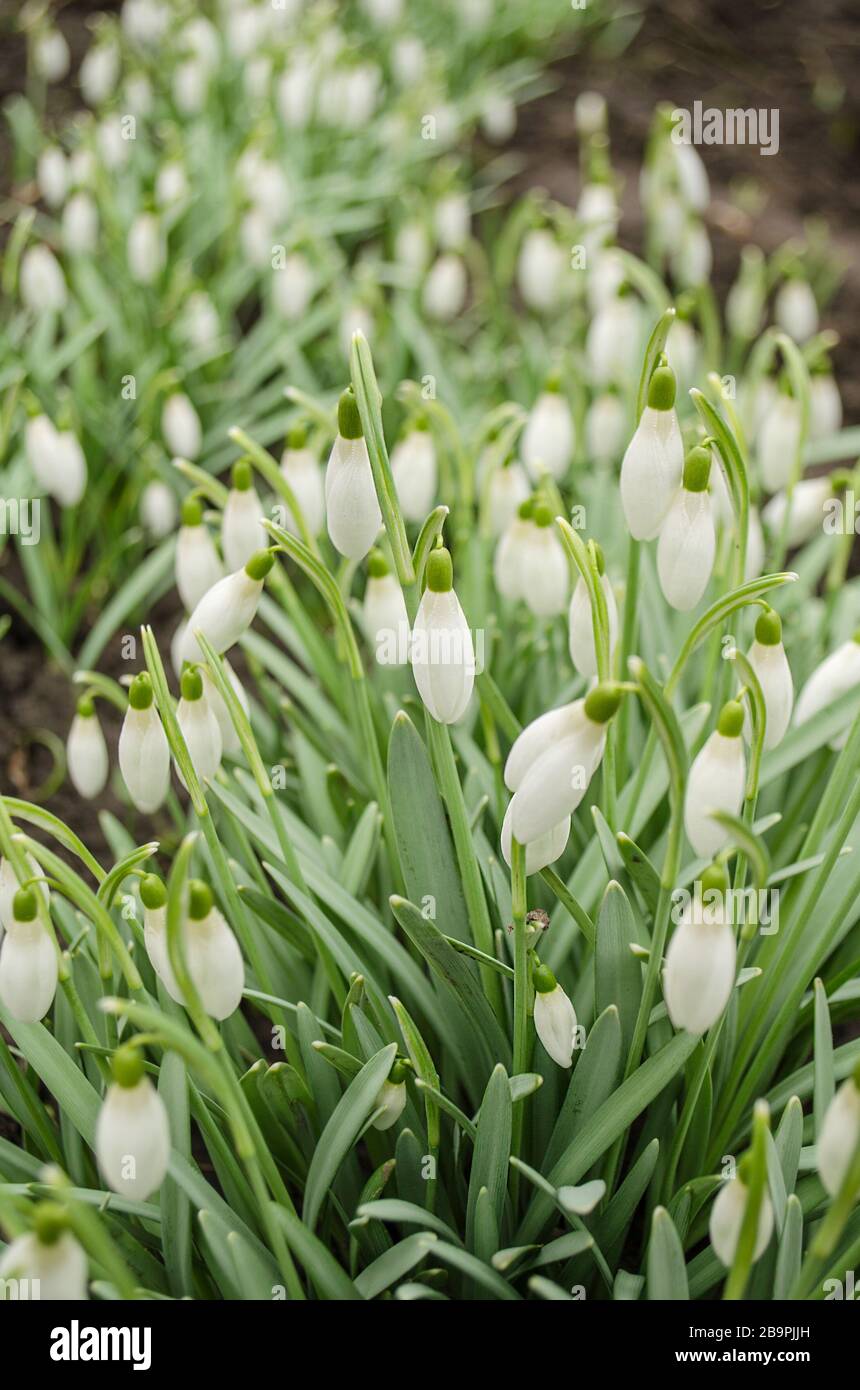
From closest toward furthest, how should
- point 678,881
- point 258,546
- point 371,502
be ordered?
point 371,502 < point 678,881 < point 258,546

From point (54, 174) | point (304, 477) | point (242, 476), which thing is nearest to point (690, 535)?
point (242, 476)

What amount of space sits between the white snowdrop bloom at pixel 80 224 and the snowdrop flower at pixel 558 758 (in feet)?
7.35

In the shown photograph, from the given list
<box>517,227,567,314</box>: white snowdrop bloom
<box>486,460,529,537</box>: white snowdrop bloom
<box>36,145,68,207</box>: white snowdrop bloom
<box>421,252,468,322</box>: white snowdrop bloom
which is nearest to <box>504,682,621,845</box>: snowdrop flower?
<box>486,460,529,537</box>: white snowdrop bloom

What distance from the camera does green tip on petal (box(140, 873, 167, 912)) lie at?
1.20 metres

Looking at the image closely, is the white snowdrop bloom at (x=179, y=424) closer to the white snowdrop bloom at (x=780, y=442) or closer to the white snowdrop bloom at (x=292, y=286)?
the white snowdrop bloom at (x=292, y=286)

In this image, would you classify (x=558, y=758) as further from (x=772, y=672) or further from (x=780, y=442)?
(x=780, y=442)

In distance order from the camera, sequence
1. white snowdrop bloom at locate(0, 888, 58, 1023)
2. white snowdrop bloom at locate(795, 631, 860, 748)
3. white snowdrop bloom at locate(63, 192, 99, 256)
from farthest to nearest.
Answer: white snowdrop bloom at locate(63, 192, 99, 256) < white snowdrop bloom at locate(795, 631, 860, 748) < white snowdrop bloom at locate(0, 888, 58, 1023)

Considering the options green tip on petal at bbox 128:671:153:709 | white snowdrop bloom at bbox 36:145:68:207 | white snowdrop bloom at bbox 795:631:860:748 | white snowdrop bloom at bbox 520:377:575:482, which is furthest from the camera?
white snowdrop bloom at bbox 36:145:68:207

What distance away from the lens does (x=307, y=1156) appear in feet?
4.97

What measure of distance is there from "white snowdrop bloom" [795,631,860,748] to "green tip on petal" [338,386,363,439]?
0.69 m

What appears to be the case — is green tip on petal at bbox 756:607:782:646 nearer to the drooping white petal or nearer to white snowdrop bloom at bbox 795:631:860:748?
white snowdrop bloom at bbox 795:631:860:748

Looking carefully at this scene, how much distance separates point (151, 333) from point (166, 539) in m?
0.52

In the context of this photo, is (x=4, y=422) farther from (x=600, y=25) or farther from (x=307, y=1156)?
(x=600, y=25)
